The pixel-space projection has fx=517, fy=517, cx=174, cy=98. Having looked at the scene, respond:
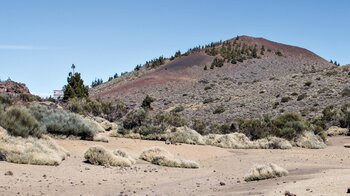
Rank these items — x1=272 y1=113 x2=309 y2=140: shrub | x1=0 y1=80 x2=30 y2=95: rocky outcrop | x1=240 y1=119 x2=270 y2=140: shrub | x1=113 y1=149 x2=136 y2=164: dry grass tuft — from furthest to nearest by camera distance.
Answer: x1=0 y1=80 x2=30 y2=95: rocky outcrop, x1=240 y1=119 x2=270 y2=140: shrub, x1=272 y1=113 x2=309 y2=140: shrub, x1=113 y1=149 x2=136 y2=164: dry grass tuft

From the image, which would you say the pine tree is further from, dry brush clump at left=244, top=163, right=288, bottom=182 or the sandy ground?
dry brush clump at left=244, top=163, right=288, bottom=182

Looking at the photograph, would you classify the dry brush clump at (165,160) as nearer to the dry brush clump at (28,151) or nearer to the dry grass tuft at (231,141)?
the dry brush clump at (28,151)

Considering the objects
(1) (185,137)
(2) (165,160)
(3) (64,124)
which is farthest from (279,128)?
(2) (165,160)

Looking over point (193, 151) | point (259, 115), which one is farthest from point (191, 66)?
point (193, 151)

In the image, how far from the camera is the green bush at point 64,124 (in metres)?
25.4

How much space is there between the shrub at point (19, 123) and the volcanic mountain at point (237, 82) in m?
28.7

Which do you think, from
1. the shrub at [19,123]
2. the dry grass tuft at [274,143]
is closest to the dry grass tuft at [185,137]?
the dry grass tuft at [274,143]

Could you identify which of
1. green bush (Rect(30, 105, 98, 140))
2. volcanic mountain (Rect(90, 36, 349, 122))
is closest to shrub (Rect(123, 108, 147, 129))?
green bush (Rect(30, 105, 98, 140))

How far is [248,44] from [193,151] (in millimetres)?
77050

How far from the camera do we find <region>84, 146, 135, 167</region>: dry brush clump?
1873cm

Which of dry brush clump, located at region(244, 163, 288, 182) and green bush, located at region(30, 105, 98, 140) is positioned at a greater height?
green bush, located at region(30, 105, 98, 140)

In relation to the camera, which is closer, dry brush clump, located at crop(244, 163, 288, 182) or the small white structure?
dry brush clump, located at crop(244, 163, 288, 182)

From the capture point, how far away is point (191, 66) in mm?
90188

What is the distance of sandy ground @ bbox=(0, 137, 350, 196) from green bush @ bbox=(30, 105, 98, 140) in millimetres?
1676
